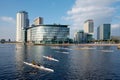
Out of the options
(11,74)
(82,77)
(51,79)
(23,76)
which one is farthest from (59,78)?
(11,74)

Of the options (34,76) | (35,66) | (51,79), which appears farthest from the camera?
(35,66)

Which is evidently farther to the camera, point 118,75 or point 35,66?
point 35,66

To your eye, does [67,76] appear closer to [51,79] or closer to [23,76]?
[51,79]

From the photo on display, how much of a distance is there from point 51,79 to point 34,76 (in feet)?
23.9

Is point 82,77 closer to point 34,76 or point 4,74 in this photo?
point 34,76

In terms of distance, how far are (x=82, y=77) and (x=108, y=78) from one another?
8.59 meters

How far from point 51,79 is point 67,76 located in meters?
7.53

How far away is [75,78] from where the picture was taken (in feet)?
226

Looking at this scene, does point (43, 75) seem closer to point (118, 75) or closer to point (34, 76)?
point (34, 76)

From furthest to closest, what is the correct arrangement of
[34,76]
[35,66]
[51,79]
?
1. [35,66]
2. [34,76]
3. [51,79]

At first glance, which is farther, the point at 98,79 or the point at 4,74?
the point at 4,74

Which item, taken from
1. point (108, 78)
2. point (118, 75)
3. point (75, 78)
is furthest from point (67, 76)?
point (118, 75)

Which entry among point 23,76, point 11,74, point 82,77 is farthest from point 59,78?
point 11,74

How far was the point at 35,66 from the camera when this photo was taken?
88625mm
